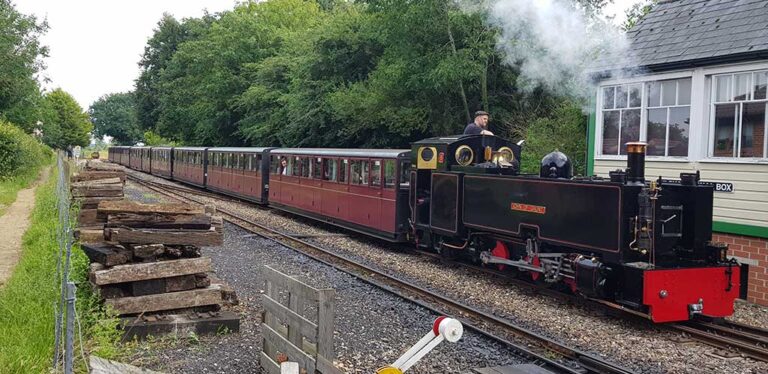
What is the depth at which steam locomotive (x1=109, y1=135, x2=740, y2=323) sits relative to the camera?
26.5 feet

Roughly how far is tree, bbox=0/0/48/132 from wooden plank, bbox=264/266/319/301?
30331 millimetres

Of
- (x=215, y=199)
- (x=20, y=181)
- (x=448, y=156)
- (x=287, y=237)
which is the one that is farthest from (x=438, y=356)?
(x=20, y=181)

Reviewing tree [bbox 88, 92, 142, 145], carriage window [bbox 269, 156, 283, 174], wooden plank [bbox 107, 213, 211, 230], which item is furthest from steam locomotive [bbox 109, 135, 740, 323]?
tree [bbox 88, 92, 142, 145]

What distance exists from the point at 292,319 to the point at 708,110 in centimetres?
822

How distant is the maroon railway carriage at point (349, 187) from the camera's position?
13.5 m

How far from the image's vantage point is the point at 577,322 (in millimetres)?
8250

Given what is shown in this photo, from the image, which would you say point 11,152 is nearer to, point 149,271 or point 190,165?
point 190,165

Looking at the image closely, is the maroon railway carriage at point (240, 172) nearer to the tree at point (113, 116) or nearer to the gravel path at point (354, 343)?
the gravel path at point (354, 343)

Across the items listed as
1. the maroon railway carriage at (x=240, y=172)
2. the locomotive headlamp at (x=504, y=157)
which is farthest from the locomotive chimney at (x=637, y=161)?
the maroon railway carriage at (x=240, y=172)

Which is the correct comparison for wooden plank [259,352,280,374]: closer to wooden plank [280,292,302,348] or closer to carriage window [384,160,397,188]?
wooden plank [280,292,302,348]

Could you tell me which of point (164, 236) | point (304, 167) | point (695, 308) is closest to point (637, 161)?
point (695, 308)

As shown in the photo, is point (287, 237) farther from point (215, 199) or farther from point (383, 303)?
point (215, 199)

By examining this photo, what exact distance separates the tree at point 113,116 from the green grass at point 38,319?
111066mm

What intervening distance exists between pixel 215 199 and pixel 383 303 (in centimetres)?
1808
